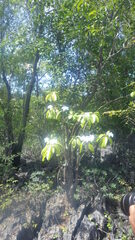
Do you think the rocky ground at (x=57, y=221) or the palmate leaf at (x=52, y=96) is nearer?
the palmate leaf at (x=52, y=96)

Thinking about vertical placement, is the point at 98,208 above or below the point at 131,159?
below

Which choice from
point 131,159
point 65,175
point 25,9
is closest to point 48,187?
point 65,175

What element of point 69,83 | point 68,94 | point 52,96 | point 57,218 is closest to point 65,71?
point 69,83

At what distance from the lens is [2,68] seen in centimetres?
368

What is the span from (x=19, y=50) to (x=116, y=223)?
3.31 m

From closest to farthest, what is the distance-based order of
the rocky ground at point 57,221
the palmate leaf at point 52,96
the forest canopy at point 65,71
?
the palmate leaf at point 52,96 → the rocky ground at point 57,221 → the forest canopy at point 65,71

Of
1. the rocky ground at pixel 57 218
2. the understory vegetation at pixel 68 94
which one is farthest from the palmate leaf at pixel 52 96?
the rocky ground at pixel 57 218

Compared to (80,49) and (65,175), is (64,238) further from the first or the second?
(80,49)

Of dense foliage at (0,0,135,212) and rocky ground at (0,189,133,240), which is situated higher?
dense foliage at (0,0,135,212)

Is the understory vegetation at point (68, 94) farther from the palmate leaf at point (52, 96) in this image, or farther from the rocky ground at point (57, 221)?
the rocky ground at point (57, 221)

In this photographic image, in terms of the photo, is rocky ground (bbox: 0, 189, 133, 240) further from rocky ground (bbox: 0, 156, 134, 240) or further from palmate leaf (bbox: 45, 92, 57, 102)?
palmate leaf (bbox: 45, 92, 57, 102)

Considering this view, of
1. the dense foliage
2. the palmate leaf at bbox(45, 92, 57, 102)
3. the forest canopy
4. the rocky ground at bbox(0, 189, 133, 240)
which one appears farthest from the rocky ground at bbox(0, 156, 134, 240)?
the palmate leaf at bbox(45, 92, 57, 102)

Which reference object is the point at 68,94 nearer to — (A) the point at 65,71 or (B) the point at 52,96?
(A) the point at 65,71

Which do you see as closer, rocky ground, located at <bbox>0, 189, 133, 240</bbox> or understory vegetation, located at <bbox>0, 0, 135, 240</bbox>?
rocky ground, located at <bbox>0, 189, 133, 240</bbox>
